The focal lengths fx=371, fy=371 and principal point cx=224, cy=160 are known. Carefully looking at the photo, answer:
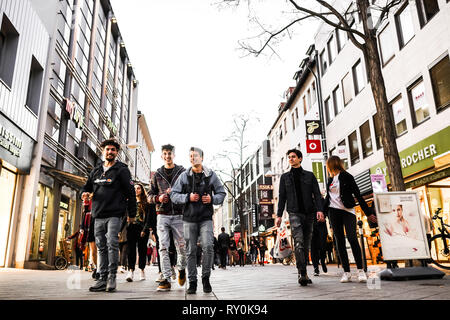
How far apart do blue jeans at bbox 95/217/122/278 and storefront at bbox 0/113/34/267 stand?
31.7 feet

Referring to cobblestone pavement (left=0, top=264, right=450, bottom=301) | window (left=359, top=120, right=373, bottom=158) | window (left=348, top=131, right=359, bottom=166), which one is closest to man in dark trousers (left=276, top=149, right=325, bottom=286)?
cobblestone pavement (left=0, top=264, right=450, bottom=301)

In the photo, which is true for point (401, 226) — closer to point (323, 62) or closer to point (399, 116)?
point (399, 116)

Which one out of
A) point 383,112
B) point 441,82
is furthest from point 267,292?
point 441,82

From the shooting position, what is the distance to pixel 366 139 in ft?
60.8

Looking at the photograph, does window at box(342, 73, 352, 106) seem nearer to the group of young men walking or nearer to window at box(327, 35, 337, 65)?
window at box(327, 35, 337, 65)

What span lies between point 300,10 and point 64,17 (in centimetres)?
1606

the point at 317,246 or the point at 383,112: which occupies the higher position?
the point at 383,112

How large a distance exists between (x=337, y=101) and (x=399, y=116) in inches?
294

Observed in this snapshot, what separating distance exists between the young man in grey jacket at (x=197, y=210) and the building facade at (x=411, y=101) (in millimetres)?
5304

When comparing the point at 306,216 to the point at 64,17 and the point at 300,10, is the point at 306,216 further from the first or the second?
the point at 64,17

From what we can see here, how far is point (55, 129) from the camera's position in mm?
19688
